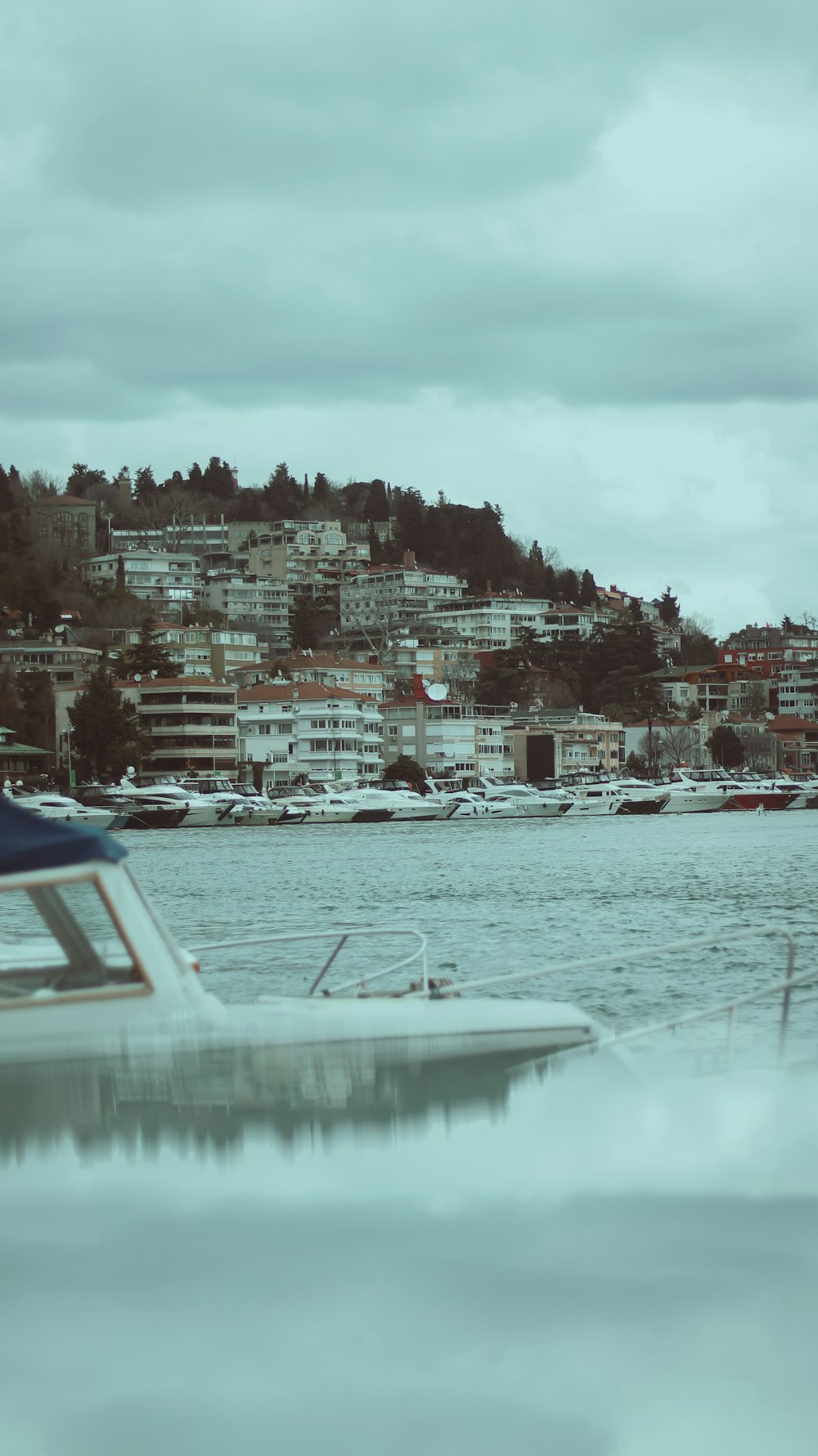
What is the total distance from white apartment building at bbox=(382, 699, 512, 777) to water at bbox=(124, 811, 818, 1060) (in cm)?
6542

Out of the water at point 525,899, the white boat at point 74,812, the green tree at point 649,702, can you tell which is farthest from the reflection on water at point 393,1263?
the green tree at point 649,702

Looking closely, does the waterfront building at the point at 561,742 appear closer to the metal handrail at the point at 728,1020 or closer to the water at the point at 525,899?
the water at the point at 525,899

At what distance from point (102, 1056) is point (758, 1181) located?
8.37ft

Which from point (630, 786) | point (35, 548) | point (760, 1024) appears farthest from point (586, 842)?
point (35, 548)

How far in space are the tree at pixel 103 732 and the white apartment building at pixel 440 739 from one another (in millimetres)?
38767

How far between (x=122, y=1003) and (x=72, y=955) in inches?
15.3

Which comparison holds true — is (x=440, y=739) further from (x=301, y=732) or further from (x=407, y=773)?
(x=301, y=732)

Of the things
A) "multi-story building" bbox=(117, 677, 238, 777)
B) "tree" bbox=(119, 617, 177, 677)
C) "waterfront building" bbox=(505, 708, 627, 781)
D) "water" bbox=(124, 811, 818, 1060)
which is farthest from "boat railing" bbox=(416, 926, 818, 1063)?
"waterfront building" bbox=(505, 708, 627, 781)

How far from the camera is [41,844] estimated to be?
623cm

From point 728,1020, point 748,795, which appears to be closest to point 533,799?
point 748,795

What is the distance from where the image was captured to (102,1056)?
6.04 metres

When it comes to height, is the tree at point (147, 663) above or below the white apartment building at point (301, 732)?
above

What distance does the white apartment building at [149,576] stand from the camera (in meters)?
187

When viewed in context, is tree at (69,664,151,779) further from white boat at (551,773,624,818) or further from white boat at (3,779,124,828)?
white boat at (551,773,624,818)
